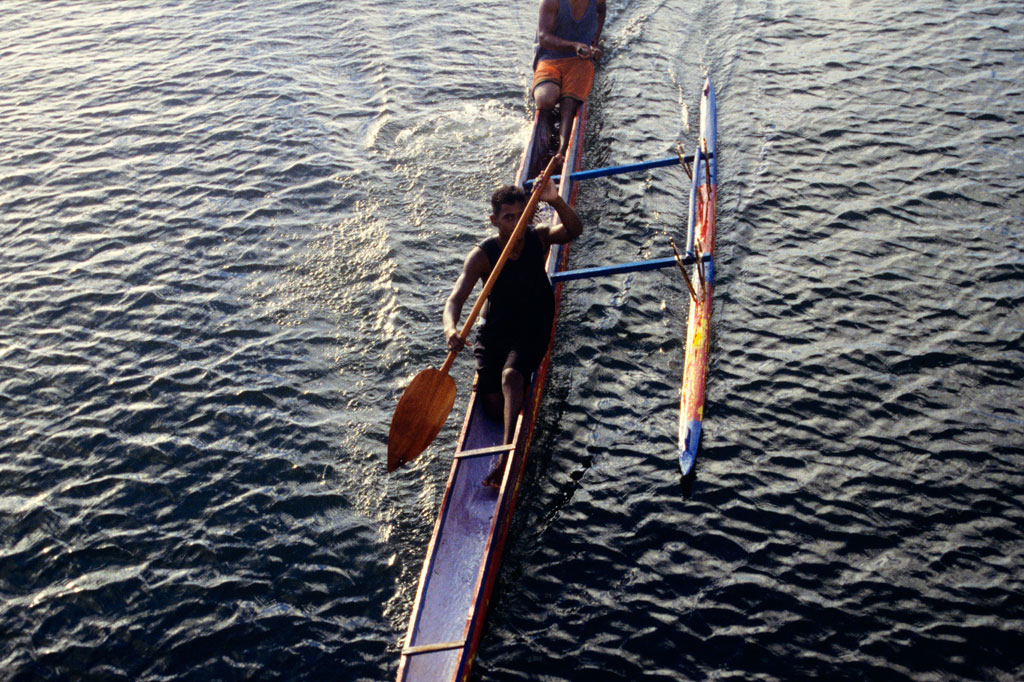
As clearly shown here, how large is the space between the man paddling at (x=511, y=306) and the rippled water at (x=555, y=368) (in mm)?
947

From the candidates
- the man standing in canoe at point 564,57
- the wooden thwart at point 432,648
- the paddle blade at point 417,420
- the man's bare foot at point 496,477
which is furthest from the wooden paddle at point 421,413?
the man standing in canoe at point 564,57

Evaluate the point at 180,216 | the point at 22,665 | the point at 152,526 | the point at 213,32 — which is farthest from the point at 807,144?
the point at 213,32

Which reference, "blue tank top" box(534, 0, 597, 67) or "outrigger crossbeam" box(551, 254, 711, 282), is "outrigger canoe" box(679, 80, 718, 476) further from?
"blue tank top" box(534, 0, 597, 67)

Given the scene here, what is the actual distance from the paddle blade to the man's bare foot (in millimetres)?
601

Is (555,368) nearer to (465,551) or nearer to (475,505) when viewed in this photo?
(475,505)

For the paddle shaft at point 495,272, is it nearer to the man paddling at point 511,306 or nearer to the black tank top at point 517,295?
the man paddling at point 511,306

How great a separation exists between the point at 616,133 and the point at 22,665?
10.7 meters

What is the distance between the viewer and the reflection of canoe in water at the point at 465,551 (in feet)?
20.3

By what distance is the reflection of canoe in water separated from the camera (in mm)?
6191

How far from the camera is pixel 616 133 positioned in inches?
541

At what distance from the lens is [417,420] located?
7.46 metres

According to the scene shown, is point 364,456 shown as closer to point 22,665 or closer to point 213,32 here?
point 22,665

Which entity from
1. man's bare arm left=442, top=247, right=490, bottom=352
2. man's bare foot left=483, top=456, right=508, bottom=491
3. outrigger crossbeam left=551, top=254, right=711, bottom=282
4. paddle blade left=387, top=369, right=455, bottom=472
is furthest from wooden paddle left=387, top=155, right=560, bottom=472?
outrigger crossbeam left=551, top=254, right=711, bottom=282

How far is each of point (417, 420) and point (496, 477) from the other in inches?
33.5
